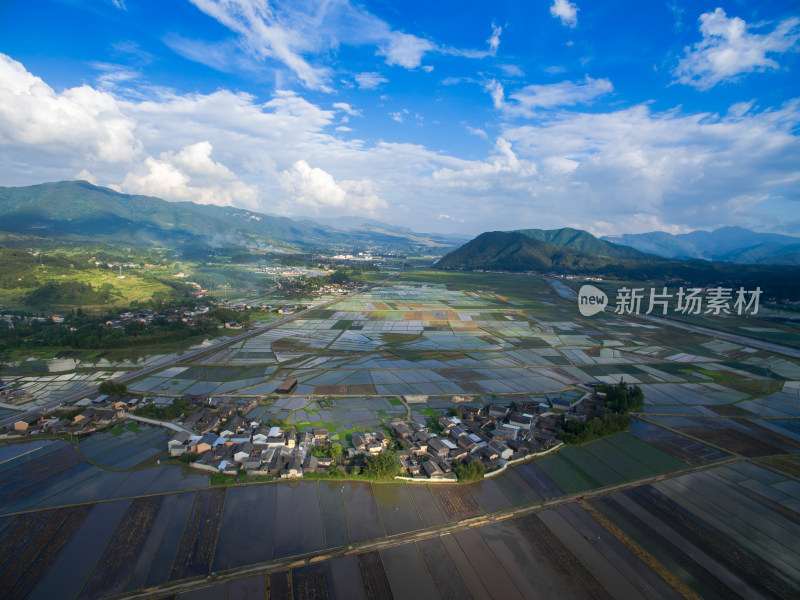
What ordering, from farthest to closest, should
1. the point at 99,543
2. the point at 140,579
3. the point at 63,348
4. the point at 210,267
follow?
the point at 210,267, the point at 63,348, the point at 99,543, the point at 140,579

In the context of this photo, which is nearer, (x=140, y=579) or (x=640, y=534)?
(x=140, y=579)

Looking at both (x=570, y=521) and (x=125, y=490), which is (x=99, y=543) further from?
(x=570, y=521)

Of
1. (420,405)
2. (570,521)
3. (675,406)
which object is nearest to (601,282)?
(675,406)

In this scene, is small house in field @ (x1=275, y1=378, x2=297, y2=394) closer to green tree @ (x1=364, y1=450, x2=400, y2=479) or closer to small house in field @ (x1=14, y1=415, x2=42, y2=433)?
green tree @ (x1=364, y1=450, x2=400, y2=479)

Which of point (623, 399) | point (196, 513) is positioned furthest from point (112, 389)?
point (623, 399)

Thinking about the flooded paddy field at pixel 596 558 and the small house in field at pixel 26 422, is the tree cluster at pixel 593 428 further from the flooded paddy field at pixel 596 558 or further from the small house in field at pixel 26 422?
the small house in field at pixel 26 422

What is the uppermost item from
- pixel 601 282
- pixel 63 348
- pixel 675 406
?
pixel 601 282

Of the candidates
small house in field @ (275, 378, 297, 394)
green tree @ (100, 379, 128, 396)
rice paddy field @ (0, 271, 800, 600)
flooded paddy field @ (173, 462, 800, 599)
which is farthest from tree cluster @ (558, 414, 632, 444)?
green tree @ (100, 379, 128, 396)
